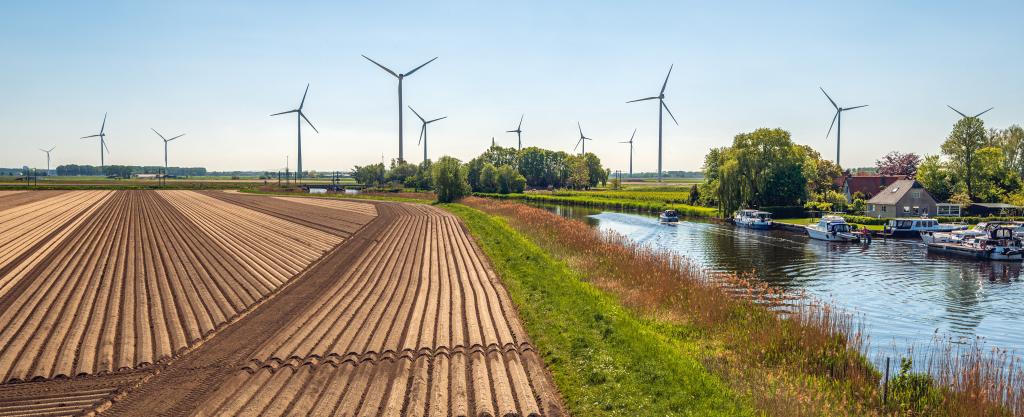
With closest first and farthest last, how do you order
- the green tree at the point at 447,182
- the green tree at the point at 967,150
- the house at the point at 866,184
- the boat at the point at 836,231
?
the boat at the point at 836,231 → the green tree at the point at 967,150 → the green tree at the point at 447,182 → the house at the point at 866,184

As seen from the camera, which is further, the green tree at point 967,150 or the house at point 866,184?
the house at point 866,184

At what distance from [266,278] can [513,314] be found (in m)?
13.1

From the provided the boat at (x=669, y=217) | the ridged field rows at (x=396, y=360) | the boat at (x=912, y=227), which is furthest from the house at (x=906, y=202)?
the ridged field rows at (x=396, y=360)

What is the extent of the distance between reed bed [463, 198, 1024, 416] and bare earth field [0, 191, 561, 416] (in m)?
5.28

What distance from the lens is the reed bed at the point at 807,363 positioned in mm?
14148

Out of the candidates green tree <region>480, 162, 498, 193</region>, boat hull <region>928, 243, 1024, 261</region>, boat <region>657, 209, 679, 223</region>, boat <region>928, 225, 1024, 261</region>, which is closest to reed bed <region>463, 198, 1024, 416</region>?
boat hull <region>928, 243, 1024, 261</region>

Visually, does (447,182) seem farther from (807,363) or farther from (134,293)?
(807,363)

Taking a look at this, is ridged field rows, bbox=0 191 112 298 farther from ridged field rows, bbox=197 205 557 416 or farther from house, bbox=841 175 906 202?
house, bbox=841 175 906 202

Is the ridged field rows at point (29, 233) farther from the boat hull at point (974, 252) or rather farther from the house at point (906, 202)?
the house at point (906, 202)

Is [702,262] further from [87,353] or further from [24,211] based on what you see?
[24,211]

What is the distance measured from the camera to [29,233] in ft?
146

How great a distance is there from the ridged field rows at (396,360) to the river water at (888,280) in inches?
582

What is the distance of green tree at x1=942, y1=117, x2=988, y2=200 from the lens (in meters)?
89.4

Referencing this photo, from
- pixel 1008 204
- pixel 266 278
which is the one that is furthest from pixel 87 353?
pixel 1008 204
